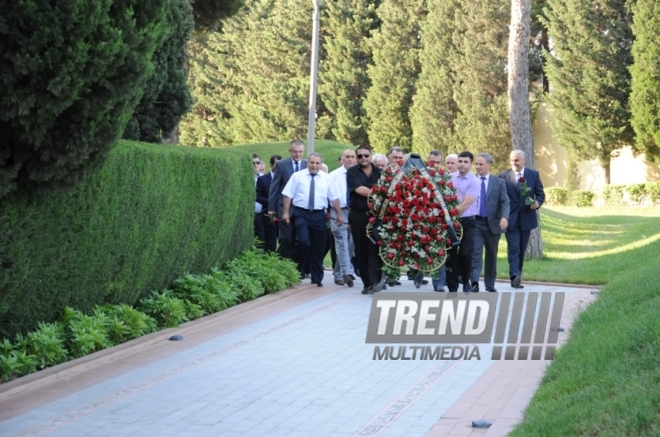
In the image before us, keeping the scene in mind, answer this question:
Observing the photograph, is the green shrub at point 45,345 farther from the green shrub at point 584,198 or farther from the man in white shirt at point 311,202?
the green shrub at point 584,198

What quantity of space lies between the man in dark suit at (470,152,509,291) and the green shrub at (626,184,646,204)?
37592 millimetres

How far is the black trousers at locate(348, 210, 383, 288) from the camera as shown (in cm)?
1551

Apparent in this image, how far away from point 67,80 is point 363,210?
811 cm

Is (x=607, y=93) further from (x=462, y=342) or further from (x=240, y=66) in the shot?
(x=462, y=342)

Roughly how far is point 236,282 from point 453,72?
140 ft

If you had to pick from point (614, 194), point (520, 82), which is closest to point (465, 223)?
point (520, 82)

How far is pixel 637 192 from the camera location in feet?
167

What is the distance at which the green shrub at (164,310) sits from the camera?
12.5m

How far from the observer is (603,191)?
5322 cm

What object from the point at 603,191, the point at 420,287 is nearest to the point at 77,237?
the point at 420,287

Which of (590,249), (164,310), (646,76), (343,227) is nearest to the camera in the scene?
(164,310)

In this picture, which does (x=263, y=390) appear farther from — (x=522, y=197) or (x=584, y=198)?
(x=584, y=198)

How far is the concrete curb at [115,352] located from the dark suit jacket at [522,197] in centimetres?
407

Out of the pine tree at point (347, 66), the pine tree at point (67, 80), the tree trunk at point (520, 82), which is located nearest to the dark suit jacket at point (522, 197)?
the tree trunk at point (520, 82)
